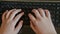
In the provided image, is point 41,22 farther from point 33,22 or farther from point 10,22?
point 10,22

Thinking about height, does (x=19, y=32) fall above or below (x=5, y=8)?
below

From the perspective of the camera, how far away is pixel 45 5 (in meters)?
0.84

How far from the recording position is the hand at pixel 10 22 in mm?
781

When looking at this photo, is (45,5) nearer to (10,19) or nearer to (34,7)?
(34,7)

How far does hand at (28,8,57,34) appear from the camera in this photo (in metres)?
0.77

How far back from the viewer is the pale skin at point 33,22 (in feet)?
2.55

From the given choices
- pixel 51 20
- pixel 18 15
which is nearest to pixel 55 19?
pixel 51 20

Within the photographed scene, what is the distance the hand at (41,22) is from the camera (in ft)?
2.54

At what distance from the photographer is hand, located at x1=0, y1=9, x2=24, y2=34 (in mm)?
781

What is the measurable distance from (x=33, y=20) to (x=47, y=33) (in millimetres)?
90

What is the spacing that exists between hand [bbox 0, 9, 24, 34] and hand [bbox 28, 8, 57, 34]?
57mm

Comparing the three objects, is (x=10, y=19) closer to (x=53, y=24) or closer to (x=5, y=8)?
(x=5, y=8)

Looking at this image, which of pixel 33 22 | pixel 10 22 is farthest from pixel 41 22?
pixel 10 22

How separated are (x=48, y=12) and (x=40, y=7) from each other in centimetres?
5
